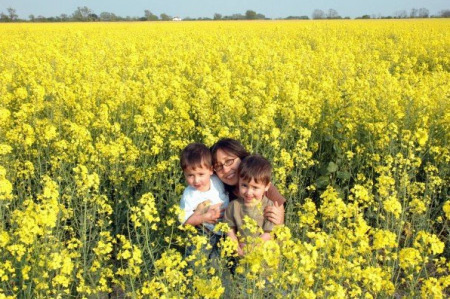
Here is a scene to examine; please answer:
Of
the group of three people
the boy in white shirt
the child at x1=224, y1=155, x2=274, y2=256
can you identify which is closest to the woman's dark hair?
the group of three people

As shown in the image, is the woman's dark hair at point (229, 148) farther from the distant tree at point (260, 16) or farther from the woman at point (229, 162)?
the distant tree at point (260, 16)

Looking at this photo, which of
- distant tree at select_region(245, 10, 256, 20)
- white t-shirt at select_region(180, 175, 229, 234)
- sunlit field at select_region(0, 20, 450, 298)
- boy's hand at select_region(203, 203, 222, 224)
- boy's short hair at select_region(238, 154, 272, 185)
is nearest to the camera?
sunlit field at select_region(0, 20, 450, 298)

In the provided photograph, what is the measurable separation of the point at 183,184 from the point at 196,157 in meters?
0.94

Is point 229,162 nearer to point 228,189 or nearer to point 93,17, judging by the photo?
point 228,189

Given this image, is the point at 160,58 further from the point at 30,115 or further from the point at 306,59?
the point at 30,115

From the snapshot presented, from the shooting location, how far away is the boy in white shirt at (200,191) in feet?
10.4

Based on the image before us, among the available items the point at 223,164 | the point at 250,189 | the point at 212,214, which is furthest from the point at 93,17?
the point at 250,189

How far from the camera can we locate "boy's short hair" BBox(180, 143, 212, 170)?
10.4 feet

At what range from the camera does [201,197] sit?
3340 millimetres

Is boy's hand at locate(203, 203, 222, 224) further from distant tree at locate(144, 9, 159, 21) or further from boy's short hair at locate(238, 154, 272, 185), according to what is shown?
distant tree at locate(144, 9, 159, 21)

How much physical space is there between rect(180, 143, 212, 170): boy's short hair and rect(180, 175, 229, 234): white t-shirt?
240mm

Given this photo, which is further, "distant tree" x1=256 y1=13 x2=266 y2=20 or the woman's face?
"distant tree" x1=256 y1=13 x2=266 y2=20

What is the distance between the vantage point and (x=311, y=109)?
5367 mm

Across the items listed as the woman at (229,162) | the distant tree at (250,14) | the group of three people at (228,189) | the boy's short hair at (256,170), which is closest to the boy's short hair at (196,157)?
the group of three people at (228,189)
